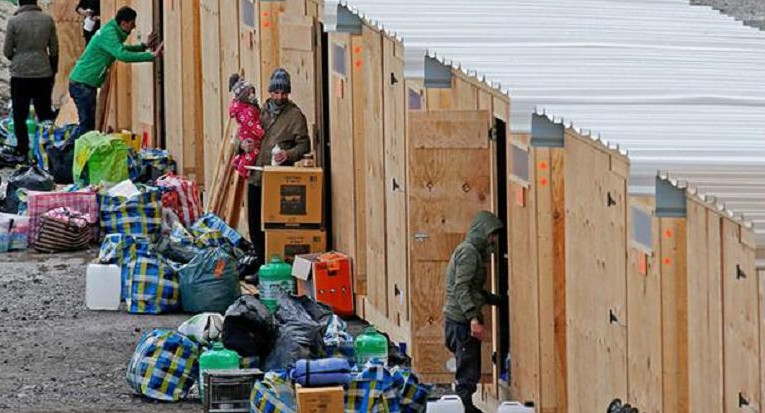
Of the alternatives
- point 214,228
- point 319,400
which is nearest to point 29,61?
point 214,228

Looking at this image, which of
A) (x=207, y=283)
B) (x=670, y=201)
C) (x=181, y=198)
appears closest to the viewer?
(x=670, y=201)

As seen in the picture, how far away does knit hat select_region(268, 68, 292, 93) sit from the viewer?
19406mm

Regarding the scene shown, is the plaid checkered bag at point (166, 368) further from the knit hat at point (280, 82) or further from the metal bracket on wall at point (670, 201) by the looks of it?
the metal bracket on wall at point (670, 201)

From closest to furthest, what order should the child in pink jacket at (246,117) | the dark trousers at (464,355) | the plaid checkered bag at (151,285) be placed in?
1. the dark trousers at (464,355)
2. the plaid checkered bag at (151,285)
3. the child in pink jacket at (246,117)

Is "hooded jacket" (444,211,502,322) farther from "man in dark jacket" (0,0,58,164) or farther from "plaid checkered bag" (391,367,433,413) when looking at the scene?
"man in dark jacket" (0,0,58,164)

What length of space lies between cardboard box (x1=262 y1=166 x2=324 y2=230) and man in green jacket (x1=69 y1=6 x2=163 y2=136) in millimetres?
6084

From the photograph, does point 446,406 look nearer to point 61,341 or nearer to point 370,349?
point 370,349

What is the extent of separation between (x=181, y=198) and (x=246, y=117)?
8.17 feet

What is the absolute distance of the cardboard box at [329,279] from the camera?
739 inches

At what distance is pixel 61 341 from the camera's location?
18.2 meters

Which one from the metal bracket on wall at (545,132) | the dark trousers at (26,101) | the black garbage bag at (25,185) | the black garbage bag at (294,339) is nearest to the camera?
the metal bracket on wall at (545,132)

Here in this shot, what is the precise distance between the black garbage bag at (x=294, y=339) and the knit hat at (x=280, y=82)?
129 inches

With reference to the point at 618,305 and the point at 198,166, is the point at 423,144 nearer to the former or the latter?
the point at 618,305

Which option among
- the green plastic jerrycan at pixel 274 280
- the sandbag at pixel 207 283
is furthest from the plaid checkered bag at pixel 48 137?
the green plastic jerrycan at pixel 274 280
